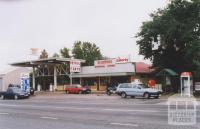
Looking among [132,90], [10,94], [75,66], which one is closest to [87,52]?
[75,66]

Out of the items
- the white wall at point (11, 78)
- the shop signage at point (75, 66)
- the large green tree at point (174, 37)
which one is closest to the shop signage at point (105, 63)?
the shop signage at point (75, 66)

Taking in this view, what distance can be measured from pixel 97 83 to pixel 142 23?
44.4 feet

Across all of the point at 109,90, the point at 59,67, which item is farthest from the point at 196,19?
the point at 59,67

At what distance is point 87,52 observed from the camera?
105188 millimetres

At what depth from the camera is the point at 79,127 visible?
1473 cm

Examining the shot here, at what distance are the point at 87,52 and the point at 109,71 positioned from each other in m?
44.0

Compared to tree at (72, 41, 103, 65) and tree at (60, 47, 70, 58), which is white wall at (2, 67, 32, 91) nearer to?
tree at (60, 47, 70, 58)

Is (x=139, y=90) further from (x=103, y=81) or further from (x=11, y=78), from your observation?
(x=11, y=78)

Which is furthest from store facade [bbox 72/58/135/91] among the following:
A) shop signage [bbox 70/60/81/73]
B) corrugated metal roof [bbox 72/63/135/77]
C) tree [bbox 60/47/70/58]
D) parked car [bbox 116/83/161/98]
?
tree [bbox 60/47/70/58]

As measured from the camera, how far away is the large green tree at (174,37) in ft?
166

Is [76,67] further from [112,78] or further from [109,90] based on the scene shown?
[109,90]

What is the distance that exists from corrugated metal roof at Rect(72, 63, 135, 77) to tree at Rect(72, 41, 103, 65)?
36.1 m

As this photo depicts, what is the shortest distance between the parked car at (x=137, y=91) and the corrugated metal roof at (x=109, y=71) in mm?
15782

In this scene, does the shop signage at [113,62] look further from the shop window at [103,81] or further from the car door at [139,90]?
the car door at [139,90]
